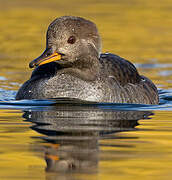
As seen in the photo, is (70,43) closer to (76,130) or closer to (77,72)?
(77,72)

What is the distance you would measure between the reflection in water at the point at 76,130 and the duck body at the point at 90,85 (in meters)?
0.41

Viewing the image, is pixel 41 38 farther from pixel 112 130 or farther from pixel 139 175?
pixel 139 175

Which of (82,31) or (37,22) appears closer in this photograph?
(82,31)

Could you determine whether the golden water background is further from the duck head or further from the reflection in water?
the duck head

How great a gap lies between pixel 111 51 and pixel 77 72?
721cm

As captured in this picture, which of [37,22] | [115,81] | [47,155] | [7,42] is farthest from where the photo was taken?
[37,22]

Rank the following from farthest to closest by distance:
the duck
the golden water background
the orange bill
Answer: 1. the duck
2. the orange bill
3. the golden water background

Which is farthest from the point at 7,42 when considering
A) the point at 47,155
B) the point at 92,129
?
the point at 47,155

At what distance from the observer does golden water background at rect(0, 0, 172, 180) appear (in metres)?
8.20

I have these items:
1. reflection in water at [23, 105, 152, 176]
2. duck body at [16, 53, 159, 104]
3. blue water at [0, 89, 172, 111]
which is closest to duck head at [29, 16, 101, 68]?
duck body at [16, 53, 159, 104]

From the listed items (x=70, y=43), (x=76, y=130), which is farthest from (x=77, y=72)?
(x=76, y=130)

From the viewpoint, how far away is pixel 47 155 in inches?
338

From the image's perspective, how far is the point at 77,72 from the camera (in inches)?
507

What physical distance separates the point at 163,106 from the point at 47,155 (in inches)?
208
